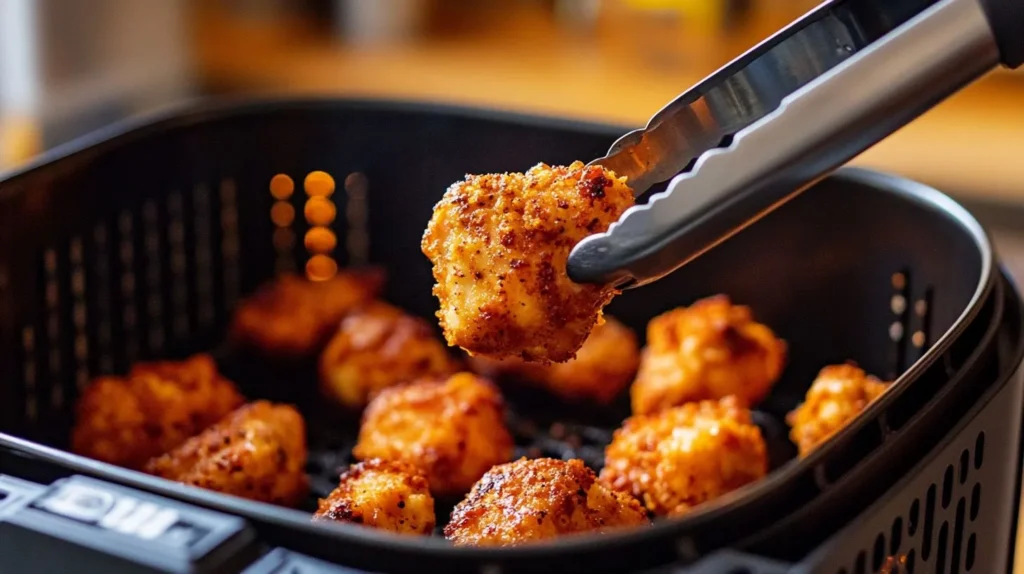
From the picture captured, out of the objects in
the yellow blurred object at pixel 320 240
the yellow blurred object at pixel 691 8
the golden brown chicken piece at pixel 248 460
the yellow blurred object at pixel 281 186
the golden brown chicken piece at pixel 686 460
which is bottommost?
the golden brown chicken piece at pixel 686 460

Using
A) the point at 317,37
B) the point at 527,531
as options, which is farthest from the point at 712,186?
the point at 317,37

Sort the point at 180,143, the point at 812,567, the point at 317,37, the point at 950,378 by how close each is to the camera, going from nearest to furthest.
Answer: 1. the point at 812,567
2. the point at 950,378
3. the point at 180,143
4. the point at 317,37

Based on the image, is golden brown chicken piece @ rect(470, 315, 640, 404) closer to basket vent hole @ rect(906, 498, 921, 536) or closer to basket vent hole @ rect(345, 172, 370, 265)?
basket vent hole @ rect(345, 172, 370, 265)

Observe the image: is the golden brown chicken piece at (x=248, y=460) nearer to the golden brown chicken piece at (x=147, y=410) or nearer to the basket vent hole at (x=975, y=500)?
the golden brown chicken piece at (x=147, y=410)

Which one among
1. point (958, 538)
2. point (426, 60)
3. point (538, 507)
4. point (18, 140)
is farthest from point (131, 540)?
point (426, 60)

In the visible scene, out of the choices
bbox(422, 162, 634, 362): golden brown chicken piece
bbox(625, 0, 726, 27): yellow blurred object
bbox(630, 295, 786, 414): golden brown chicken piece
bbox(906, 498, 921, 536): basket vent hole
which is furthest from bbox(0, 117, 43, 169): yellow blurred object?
bbox(906, 498, 921, 536): basket vent hole

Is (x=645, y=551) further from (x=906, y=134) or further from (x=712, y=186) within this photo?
(x=906, y=134)

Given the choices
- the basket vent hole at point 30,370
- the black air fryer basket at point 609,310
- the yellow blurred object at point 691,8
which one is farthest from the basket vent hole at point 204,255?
the yellow blurred object at point 691,8
